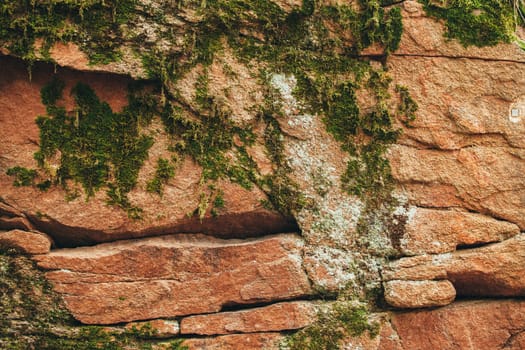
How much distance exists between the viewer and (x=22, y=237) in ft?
16.7

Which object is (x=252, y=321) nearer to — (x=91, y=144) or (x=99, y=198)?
(x=99, y=198)

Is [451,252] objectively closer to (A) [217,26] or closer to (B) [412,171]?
(B) [412,171]

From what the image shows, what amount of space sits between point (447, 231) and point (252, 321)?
8.22 ft

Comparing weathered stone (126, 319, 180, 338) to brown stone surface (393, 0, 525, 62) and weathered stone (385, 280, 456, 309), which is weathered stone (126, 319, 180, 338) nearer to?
weathered stone (385, 280, 456, 309)

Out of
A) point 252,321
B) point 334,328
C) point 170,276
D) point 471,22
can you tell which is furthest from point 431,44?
point 170,276

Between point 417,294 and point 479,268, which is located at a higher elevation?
point 479,268

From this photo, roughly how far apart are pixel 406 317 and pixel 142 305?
9.80 feet

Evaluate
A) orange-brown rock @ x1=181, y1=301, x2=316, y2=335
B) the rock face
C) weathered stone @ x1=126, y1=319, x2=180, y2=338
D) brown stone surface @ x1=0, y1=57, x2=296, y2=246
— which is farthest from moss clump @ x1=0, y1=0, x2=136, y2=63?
orange-brown rock @ x1=181, y1=301, x2=316, y2=335

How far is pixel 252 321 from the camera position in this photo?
521 centimetres

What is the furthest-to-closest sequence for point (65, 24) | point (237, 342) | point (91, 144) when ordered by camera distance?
point (91, 144) < point (237, 342) < point (65, 24)

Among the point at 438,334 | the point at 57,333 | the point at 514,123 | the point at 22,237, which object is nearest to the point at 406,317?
the point at 438,334

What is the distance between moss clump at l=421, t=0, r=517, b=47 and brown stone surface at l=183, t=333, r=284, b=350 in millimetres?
4250

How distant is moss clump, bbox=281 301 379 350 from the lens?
5227 millimetres

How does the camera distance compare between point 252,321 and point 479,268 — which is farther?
point 479,268
